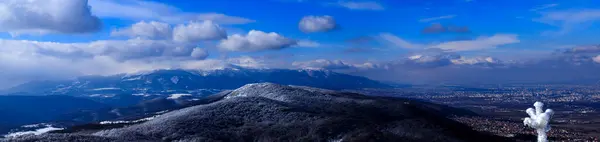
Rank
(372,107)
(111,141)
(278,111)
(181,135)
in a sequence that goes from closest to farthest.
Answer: (111,141) → (181,135) → (278,111) → (372,107)

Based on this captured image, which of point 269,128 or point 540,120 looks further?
point 269,128

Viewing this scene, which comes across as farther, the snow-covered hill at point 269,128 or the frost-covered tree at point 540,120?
the snow-covered hill at point 269,128

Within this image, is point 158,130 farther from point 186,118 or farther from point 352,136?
point 352,136

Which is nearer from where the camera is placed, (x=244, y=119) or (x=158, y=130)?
(x=158, y=130)

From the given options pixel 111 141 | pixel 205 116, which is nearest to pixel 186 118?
pixel 205 116

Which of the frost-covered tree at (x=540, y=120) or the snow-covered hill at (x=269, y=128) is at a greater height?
the frost-covered tree at (x=540, y=120)

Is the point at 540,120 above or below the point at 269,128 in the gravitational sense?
above

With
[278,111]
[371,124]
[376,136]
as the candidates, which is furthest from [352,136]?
[278,111]

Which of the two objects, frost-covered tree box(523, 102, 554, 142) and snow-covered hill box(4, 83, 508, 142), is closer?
frost-covered tree box(523, 102, 554, 142)

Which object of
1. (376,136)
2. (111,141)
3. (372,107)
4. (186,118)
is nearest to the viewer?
(111,141)

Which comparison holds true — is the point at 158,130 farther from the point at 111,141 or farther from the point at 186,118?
the point at 111,141

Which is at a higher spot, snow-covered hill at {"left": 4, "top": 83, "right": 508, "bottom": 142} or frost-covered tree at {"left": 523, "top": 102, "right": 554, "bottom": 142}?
frost-covered tree at {"left": 523, "top": 102, "right": 554, "bottom": 142}
